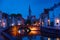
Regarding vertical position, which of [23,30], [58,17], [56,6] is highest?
[56,6]

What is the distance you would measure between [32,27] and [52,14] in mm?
10804

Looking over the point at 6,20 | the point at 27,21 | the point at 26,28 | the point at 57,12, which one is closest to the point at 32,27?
the point at 26,28

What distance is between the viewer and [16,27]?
31.0 m

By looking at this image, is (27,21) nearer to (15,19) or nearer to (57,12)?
(15,19)

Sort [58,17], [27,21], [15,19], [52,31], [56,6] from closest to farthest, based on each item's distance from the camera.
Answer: [52,31] → [58,17] → [56,6] → [27,21] → [15,19]

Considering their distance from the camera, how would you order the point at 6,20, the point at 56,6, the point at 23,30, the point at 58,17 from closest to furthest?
the point at 23,30, the point at 58,17, the point at 56,6, the point at 6,20

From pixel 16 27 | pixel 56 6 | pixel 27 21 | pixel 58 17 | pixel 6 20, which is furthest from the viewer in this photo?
pixel 27 21

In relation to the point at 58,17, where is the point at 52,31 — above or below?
below

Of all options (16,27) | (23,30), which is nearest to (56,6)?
(23,30)

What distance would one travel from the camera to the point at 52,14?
136ft

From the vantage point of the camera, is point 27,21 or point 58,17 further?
point 27,21

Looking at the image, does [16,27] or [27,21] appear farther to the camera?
[27,21]

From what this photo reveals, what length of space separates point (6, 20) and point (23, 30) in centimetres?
1742

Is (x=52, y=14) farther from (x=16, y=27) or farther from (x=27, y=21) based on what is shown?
(x=27, y=21)
